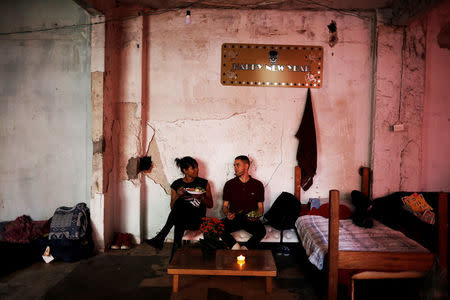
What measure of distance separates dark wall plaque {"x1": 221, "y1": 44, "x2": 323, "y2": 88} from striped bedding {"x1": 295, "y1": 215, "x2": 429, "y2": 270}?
6.83 ft

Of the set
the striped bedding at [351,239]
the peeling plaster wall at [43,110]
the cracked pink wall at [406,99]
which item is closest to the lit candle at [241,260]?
the striped bedding at [351,239]

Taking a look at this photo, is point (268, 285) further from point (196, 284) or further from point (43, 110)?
point (43, 110)

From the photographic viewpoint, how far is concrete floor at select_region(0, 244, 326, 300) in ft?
10.2

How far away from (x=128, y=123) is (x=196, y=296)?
2.65m

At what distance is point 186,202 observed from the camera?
164 inches

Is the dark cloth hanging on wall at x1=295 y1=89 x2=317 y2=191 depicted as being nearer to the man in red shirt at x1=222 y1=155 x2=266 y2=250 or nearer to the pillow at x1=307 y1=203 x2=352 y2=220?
the pillow at x1=307 y1=203 x2=352 y2=220

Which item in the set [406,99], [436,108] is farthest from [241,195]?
[436,108]

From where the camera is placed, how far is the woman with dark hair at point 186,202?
4.04 metres

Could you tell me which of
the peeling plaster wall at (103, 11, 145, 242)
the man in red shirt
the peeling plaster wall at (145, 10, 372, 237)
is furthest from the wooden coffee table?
the peeling plaster wall at (103, 11, 145, 242)

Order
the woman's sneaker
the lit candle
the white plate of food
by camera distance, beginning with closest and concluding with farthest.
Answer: the lit candle
the white plate of food
the woman's sneaker

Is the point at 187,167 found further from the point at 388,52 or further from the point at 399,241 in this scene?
the point at 388,52

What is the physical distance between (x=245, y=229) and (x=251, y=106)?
1851 millimetres

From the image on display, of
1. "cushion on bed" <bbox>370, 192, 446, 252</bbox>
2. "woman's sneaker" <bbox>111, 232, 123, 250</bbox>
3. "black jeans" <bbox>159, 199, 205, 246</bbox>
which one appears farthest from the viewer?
"woman's sneaker" <bbox>111, 232, 123, 250</bbox>

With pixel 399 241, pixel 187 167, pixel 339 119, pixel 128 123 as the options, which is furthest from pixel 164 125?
pixel 399 241
